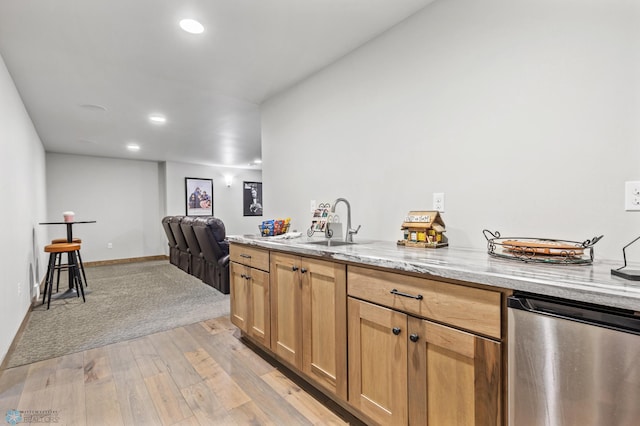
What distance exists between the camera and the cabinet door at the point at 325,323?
156 centimetres

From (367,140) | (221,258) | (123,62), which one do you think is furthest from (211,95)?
(221,258)

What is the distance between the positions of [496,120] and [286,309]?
1.60 metres

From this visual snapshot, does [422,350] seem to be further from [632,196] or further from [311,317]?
[632,196]

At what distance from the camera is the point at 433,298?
116 cm

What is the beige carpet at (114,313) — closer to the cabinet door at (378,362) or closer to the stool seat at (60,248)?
the stool seat at (60,248)

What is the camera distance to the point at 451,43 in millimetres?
1683

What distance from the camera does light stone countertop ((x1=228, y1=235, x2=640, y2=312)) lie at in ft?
2.59

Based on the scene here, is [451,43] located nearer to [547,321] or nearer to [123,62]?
[547,321]

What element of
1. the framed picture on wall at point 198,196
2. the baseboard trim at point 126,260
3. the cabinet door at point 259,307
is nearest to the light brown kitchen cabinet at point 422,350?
the cabinet door at point 259,307

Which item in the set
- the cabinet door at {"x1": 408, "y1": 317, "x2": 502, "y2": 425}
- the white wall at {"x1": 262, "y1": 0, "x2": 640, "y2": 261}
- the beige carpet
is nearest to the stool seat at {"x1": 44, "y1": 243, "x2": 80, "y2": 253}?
the beige carpet

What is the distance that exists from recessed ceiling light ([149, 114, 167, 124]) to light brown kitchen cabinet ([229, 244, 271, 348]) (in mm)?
2254

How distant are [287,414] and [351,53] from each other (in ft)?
7.91

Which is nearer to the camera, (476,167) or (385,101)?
(476,167)

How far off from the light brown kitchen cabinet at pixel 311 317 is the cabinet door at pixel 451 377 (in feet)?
1.39
